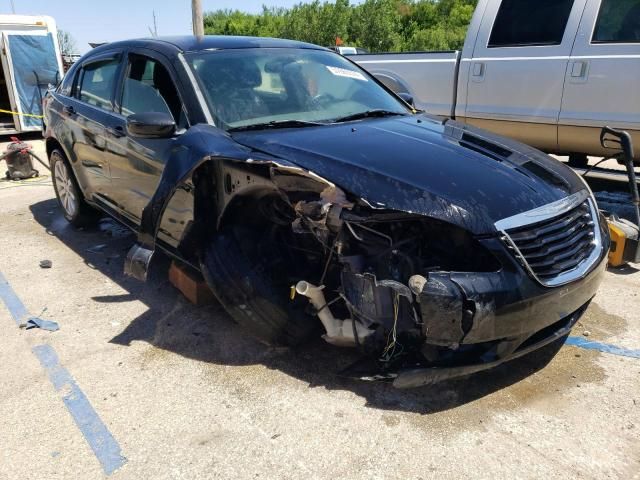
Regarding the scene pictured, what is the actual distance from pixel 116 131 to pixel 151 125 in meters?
1.02

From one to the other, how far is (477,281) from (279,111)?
1.85 m

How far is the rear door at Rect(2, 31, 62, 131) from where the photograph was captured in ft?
38.0

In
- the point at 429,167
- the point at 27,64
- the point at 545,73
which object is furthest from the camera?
the point at 27,64

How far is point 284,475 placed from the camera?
8.04 feet

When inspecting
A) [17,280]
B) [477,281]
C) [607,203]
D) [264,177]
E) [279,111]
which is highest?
[279,111]

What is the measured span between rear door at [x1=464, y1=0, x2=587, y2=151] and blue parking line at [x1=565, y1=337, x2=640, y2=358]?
314cm

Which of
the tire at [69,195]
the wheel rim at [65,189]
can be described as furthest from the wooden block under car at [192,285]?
the wheel rim at [65,189]

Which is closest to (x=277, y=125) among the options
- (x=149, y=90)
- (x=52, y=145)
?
(x=149, y=90)

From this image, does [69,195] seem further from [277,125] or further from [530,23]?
[530,23]

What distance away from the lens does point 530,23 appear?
610 cm

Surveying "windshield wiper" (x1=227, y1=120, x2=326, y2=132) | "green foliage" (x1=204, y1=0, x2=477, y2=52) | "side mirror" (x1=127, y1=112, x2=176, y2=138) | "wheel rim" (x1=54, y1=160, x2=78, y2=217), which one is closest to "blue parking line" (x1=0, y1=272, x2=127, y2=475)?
"side mirror" (x1=127, y1=112, x2=176, y2=138)

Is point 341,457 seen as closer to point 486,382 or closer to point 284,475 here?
point 284,475

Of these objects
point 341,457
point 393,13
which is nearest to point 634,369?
point 341,457

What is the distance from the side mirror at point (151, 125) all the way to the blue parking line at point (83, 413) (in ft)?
4.72
